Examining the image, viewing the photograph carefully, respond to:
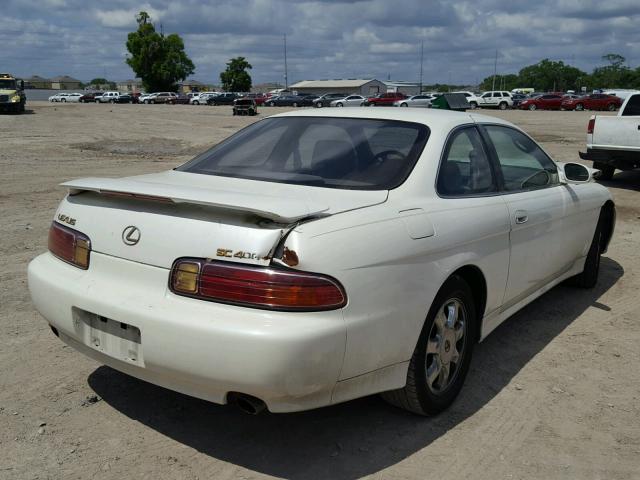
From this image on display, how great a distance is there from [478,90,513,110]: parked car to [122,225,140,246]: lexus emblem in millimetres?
57134

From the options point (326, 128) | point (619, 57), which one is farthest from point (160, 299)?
point (619, 57)

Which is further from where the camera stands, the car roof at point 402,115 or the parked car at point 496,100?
the parked car at point 496,100

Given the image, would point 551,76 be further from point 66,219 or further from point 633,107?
point 66,219

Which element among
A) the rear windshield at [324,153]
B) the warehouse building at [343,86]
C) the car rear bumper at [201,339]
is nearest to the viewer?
the car rear bumper at [201,339]

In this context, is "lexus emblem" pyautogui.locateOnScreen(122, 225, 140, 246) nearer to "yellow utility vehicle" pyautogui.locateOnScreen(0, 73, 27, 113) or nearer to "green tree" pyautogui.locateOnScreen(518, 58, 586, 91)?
"yellow utility vehicle" pyautogui.locateOnScreen(0, 73, 27, 113)

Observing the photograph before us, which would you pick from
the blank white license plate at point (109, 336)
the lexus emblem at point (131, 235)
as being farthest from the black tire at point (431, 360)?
the lexus emblem at point (131, 235)

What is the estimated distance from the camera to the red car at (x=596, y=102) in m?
52.1

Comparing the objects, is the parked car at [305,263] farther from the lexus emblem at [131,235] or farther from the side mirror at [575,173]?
the side mirror at [575,173]

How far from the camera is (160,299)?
2.68 meters

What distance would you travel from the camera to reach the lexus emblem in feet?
9.23

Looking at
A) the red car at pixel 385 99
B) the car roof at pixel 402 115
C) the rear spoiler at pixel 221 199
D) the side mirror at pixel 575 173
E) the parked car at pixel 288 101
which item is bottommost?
the parked car at pixel 288 101

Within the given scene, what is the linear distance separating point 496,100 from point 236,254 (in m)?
58.1

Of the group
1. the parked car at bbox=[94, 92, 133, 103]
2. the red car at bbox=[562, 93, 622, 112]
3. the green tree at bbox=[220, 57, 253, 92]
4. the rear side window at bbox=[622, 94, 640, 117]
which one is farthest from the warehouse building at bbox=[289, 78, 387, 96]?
the rear side window at bbox=[622, 94, 640, 117]

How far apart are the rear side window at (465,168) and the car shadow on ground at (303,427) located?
1172 mm
